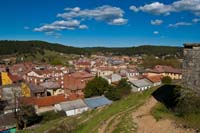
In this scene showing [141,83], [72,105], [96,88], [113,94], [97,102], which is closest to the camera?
[72,105]

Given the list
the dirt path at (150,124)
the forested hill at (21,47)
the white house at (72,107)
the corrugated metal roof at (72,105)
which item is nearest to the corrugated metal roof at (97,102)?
the white house at (72,107)

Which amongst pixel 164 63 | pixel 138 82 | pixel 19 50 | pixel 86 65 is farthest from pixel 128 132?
pixel 19 50

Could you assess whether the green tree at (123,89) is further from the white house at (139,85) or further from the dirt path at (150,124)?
the dirt path at (150,124)

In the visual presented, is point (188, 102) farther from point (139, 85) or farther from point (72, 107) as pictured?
point (139, 85)

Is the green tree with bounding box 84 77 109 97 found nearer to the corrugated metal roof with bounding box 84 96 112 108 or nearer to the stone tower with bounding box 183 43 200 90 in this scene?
the corrugated metal roof with bounding box 84 96 112 108

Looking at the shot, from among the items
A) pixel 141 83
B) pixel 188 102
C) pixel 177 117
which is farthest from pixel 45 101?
pixel 188 102

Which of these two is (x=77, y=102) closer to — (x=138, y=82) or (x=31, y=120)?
(x=31, y=120)

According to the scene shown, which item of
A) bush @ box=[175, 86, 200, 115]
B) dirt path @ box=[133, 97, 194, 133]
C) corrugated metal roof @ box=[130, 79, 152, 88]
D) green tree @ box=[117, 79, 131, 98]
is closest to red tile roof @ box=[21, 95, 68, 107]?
green tree @ box=[117, 79, 131, 98]
